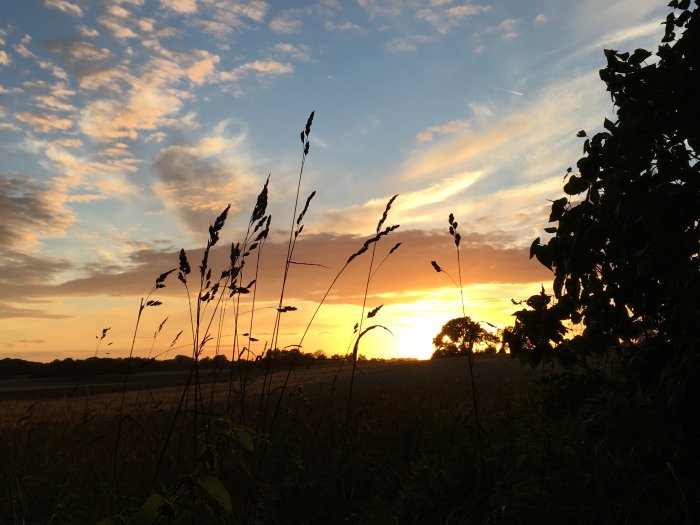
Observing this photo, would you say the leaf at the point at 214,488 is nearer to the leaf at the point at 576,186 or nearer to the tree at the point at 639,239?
the tree at the point at 639,239

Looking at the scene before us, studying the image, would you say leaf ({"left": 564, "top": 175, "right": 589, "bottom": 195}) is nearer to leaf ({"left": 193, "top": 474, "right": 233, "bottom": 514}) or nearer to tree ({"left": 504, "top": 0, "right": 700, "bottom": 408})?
tree ({"left": 504, "top": 0, "right": 700, "bottom": 408})

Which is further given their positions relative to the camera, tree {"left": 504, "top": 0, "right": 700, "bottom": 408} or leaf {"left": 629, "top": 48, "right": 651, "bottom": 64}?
leaf {"left": 629, "top": 48, "right": 651, "bottom": 64}

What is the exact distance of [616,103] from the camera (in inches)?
138

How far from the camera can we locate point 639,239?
10.2 feet

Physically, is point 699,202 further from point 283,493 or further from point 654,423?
point 283,493

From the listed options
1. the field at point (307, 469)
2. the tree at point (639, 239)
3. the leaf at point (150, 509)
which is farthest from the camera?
the field at point (307, 469)

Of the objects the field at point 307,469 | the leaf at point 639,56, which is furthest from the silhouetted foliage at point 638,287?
the field at point 307,469

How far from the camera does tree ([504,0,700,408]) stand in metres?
2.67

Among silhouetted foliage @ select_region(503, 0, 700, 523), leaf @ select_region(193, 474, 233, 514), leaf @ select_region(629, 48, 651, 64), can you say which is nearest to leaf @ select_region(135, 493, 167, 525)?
leaf @ select_region(193, 474, 233, 514)

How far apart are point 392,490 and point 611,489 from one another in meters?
1.48

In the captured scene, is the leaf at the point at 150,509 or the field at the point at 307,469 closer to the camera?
the leaf at the point at 150,509

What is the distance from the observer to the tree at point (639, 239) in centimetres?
267

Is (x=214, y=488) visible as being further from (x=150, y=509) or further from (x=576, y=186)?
(x=576, y=186)

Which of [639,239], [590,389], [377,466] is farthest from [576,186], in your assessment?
[377,466]
